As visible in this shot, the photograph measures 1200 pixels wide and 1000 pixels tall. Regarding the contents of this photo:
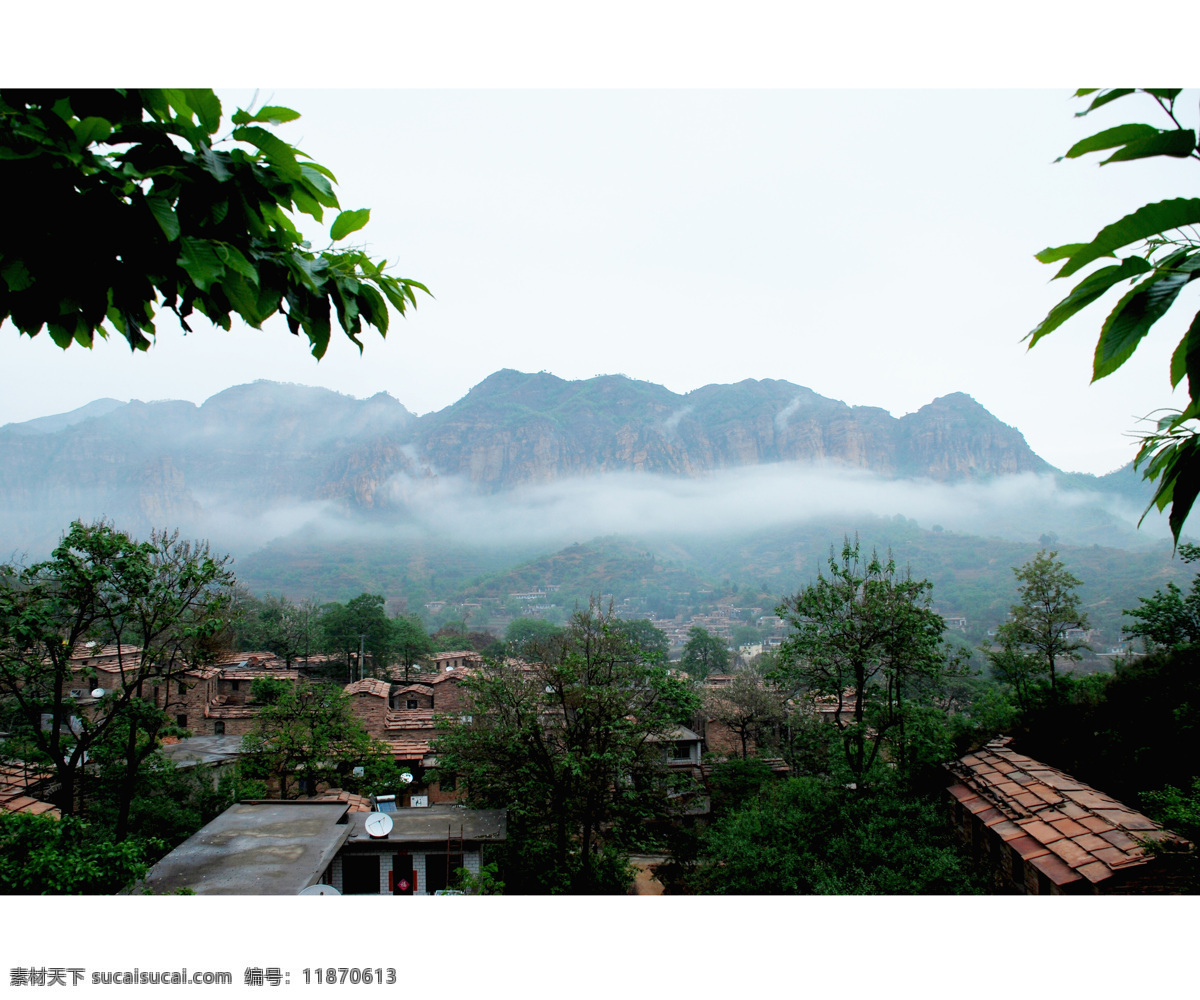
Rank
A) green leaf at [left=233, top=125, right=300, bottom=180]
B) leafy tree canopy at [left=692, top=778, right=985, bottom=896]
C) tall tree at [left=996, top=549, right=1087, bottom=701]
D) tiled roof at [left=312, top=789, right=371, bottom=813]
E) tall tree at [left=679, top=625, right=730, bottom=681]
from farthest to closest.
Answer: tall tree at [left=679, top=625, right=730, bottom=681] → tall tree at [left=996, top=549, right=1087, bottom=701] → tiled roof at [left=312, top=789, right=371, bottom=813] → leafy tree canopy at [left=692, top=778, right=985, bottom=896] → green leaf at [left=233, top=125, right=300, bottom=180]

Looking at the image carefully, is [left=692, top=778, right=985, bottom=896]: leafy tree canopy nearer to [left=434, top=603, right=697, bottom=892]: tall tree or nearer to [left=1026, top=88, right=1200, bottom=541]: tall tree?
[left=434, top=603, right=697, bottom=892]: tall tree

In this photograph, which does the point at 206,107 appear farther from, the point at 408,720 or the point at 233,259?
the point at 408,720

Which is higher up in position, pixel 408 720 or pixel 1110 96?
pixel 1110 96

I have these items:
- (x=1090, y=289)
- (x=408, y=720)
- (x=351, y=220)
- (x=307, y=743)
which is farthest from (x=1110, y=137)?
(x=408, y=720)

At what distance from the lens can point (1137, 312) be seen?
1039 mm

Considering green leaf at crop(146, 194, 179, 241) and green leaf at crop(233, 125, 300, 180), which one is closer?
green leaf at crop(146, 194, 179, 241)

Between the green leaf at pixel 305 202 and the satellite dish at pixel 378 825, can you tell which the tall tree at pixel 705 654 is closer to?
the satellite dish at pixel 378 825

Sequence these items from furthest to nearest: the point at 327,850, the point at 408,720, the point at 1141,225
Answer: the point at 408,720
the point at 327,850
the point at 1141,225

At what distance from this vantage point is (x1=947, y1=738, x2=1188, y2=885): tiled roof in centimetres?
601

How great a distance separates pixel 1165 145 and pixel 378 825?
Result: 10471mm

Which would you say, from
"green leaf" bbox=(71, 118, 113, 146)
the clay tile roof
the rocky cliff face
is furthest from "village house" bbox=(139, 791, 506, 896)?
the rocky cliff face

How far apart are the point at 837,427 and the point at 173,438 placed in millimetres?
138696

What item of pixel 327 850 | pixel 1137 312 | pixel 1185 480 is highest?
pixel 1137 312

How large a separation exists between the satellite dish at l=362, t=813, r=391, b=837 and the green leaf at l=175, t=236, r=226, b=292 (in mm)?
9597
